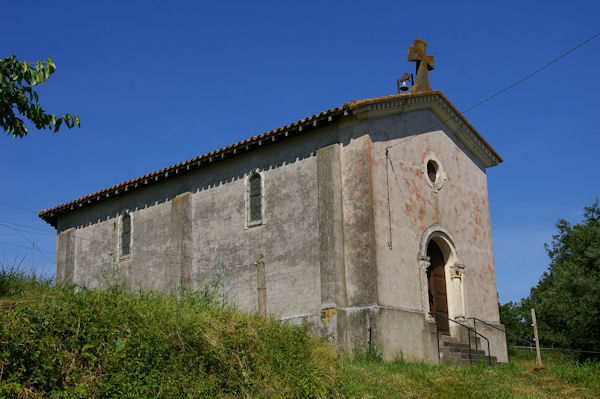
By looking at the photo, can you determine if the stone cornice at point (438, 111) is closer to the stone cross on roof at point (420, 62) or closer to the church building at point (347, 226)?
the church building at point (347, 226)

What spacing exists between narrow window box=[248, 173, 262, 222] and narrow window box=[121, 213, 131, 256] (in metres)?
5.68

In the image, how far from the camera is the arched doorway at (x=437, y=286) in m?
17.9

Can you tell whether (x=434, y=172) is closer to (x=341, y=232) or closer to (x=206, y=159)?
(x=341, y=232)

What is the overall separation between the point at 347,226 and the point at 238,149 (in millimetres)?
4387

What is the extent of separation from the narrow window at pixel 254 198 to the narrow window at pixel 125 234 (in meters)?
5.68

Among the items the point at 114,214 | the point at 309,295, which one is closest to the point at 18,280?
the point at 309,295

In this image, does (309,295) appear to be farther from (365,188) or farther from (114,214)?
(114,214)

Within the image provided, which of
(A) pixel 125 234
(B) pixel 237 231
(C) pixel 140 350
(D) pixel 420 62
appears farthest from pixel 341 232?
(A) pixel 125 234

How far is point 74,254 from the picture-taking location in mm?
23781

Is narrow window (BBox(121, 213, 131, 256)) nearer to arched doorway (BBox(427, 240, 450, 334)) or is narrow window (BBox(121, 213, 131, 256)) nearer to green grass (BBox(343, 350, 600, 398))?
arched doorway (BBox(427, 240, 450, 334))

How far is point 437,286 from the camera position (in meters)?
18.2

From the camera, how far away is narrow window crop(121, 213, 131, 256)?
21.9 m

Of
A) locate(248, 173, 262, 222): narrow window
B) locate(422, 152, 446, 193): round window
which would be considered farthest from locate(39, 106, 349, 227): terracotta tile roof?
locate(422, 152, 446, 193): round window

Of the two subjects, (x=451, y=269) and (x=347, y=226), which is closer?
(x=347, y=226)
